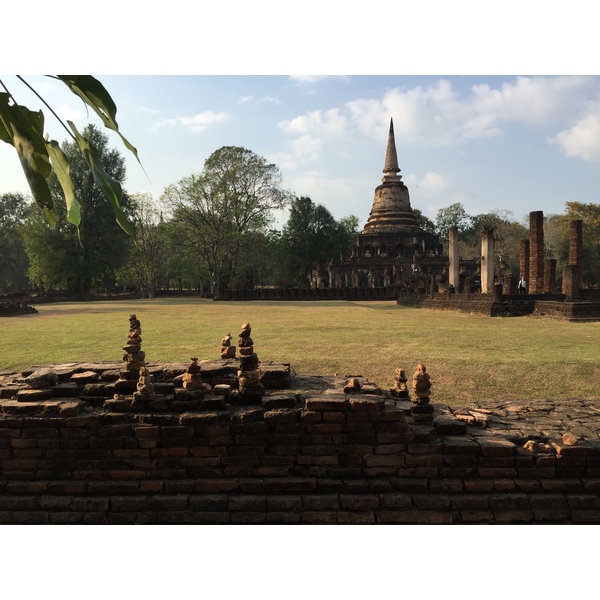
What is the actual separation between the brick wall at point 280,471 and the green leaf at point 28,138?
73.0 inches

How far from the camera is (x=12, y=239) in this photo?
48.9m

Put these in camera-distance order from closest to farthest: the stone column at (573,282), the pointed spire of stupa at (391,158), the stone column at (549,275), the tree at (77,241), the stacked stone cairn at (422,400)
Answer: the stacked stone cairn at (422,400) < the stone column at (573,282) < the stone column at (549,275) < the tree at (77,241) < the pointed spire of stupa at (391,158)

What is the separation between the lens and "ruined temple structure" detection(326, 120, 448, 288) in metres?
39.6

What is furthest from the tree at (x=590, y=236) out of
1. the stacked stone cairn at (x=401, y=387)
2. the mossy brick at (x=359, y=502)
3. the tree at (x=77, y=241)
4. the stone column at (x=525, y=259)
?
the mossy brick at (x=359, y=502)

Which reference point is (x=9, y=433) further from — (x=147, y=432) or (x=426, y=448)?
A: (x=426, y=448)

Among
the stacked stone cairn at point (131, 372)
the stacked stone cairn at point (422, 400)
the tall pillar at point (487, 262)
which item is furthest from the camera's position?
the tall pillar at point (487, 262)

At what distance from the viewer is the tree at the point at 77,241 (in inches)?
1318

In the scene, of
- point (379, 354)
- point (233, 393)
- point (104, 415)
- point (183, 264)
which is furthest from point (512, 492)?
point (183, 264)

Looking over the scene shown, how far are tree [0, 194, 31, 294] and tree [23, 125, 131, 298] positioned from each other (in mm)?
15968

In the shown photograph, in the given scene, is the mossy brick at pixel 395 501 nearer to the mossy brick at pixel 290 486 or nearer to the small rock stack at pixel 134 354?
the mossy brick at pixel 290 486

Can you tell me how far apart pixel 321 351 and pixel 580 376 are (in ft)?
13.9

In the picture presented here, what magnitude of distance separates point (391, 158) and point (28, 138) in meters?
48.4

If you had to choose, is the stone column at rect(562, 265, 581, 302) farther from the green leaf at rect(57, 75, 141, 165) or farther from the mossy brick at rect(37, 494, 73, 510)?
the green leaf at rect(57, 75, 141, 165)

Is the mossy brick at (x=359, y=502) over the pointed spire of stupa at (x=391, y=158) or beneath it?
beneath
